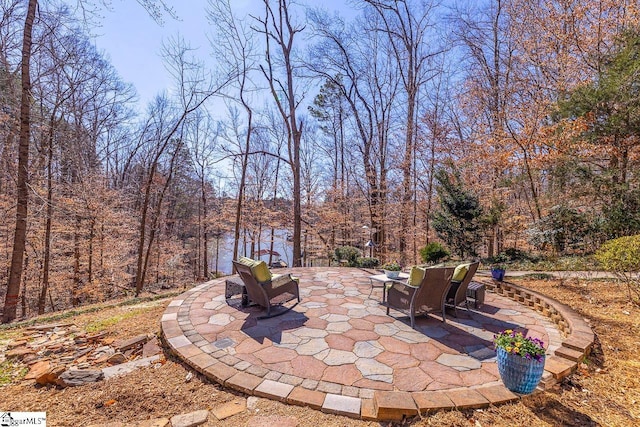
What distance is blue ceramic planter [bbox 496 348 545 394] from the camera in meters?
1.93

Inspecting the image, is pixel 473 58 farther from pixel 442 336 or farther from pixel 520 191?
pixel 442 336

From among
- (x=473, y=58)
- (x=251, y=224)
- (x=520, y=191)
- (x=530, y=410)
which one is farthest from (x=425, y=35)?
(x=530, y=410)

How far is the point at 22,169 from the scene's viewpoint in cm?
536

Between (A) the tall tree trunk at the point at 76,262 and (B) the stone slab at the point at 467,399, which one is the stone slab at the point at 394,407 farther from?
(A) the tall tree trunk at the point at 76,262

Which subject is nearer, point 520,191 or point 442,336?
point 442,336

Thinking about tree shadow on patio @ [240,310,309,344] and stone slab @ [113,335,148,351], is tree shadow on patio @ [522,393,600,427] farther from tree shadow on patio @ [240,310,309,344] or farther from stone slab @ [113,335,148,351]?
stone slab @ [113,335,148,351]

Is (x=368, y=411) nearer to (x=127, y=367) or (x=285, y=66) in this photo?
(x=127, y=367)

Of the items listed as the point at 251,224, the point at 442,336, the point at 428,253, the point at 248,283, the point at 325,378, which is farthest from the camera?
the point at 251,224

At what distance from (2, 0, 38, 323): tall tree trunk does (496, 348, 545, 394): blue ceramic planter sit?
771cm

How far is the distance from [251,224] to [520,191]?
12.7 metres

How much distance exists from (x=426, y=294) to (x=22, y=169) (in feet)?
24.0

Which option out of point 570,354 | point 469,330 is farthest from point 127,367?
point 570,354

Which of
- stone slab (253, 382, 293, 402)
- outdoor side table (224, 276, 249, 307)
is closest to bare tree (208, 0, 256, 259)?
outdoor side table (224, 276, 249, 307)

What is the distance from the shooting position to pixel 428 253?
8.12 m
